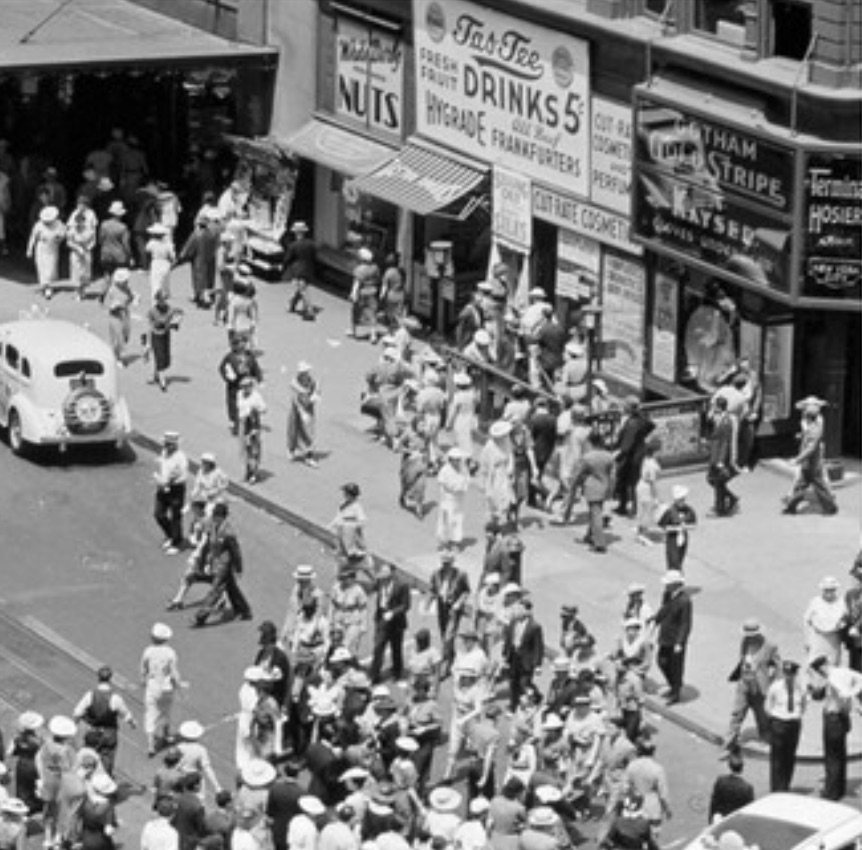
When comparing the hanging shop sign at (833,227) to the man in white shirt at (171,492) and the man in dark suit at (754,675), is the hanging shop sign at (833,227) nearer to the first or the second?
the man in white shirt at (171,492)

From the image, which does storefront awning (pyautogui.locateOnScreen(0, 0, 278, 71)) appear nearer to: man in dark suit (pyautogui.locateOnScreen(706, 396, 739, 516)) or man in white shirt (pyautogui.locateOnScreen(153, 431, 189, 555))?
man in white shirt (pyautogui.locateOnScreen(153, 431, 189, 555))

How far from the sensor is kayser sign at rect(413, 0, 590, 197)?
55.5 m

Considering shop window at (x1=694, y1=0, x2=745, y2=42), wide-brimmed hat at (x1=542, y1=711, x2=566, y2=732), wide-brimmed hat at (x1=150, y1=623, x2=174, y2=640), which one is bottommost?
wide-brimmed hat at (x1=150, y1=623, x2=174, y2=640)

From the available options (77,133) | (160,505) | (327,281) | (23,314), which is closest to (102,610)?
(160,505)

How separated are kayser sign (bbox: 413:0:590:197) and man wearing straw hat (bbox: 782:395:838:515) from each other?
22.3ft

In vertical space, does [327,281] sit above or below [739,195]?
below

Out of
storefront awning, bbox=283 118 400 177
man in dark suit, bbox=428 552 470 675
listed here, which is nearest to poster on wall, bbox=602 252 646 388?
storefront awning, bbox=283 118 400 177

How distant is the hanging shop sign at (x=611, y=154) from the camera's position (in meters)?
54.4

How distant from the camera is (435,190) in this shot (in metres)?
58.2

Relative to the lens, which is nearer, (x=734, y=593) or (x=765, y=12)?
(x=734, y=593)

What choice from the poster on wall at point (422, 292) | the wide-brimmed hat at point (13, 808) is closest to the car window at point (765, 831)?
the wide-brimmed hat at point (13, 808)

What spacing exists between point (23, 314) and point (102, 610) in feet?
32.7

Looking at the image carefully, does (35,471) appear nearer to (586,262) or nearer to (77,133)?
(586,262)

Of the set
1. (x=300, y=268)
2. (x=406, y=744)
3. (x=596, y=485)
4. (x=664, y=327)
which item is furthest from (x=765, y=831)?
(x=300, y=268)
